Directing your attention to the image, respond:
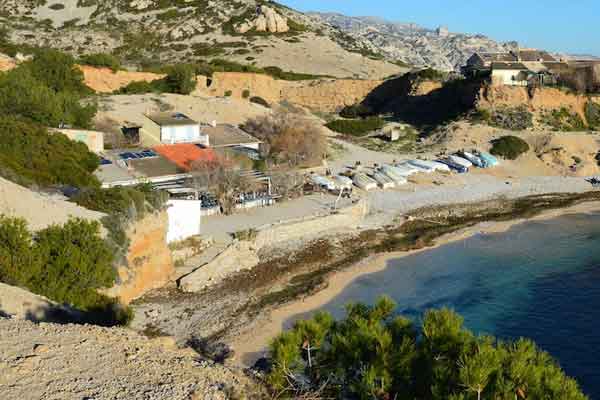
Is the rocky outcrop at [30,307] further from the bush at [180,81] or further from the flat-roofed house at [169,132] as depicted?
the bush at [180,81]

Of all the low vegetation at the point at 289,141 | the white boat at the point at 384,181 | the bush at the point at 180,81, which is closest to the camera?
the white boat at the point at 384,181

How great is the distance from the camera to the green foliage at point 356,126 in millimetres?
50531

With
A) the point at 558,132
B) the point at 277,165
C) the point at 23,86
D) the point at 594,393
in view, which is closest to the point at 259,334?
the point at 594,393

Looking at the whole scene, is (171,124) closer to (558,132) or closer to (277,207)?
(277,207)

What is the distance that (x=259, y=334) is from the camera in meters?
19.5

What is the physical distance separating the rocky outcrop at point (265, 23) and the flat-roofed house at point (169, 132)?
142 ft

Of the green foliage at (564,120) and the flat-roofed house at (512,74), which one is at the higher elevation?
the flat-roofed house at (512,74)

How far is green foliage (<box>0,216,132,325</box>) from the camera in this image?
51.9 ft

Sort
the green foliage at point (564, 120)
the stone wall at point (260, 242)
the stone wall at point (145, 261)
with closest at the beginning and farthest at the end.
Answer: the stone wall at point (145, 261) < the stone wall at point (260, 242) < the green foliage at point (564, 120)

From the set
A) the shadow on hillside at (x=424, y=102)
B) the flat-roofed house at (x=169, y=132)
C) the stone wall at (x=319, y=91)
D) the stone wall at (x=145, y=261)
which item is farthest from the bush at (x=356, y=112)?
the stone wall at (x=145, y=261)

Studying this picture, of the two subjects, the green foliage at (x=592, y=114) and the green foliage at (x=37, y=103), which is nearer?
the green foliage at (x=37, y=103)

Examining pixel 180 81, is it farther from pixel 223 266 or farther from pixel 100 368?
pixel 100 368

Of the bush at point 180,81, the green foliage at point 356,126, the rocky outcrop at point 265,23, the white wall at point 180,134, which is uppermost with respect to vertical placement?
the rocky outcrop at point 265,23

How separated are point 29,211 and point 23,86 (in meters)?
16.9
